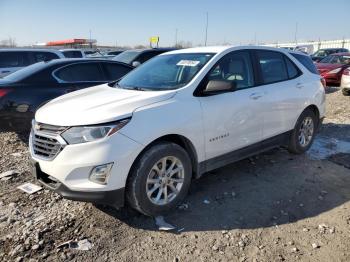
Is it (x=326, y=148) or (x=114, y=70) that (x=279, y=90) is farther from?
(x=114, y=70)

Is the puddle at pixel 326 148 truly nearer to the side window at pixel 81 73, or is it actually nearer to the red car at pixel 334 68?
the side window at pixel 81 73

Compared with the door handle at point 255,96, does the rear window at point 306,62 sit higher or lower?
higher

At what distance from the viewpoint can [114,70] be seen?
7402mm

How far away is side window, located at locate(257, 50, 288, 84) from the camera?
484 centimetres

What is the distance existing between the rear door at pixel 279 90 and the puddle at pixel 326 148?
0.86m

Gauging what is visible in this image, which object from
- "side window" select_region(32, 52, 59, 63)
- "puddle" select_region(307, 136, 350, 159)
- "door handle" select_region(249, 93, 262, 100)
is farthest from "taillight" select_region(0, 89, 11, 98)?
"side window" select_region(32, 52, 59, 63)

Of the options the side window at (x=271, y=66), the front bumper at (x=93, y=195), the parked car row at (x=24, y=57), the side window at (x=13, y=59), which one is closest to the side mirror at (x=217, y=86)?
the side window at (x=271, y=66)

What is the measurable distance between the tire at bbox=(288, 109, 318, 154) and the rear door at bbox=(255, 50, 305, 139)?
7.4 inches

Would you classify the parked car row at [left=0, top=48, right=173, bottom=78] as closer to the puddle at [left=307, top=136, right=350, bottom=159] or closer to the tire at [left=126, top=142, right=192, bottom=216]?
the puddle at [left=307, top=136, right=350, bottom=159]

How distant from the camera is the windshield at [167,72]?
4.09 m

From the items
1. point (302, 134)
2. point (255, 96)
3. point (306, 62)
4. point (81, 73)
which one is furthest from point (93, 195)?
point (306, 62)

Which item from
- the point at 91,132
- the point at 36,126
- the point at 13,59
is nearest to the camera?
the point at 91,132

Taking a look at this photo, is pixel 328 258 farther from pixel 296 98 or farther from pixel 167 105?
pixel 296 98

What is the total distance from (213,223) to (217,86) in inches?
58.6
